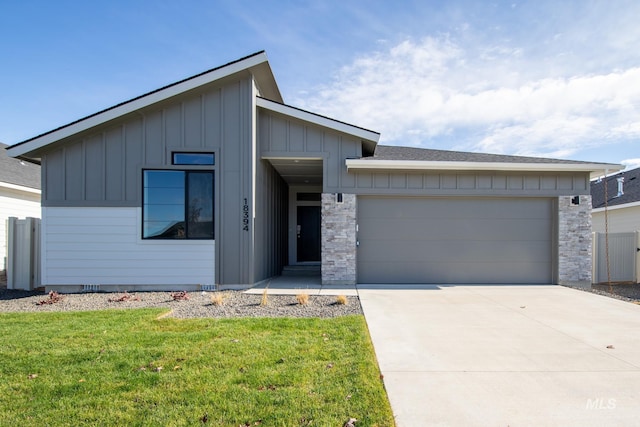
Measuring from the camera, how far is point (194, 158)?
8.45 m

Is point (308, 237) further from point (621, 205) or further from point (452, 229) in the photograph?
point (621, 205)

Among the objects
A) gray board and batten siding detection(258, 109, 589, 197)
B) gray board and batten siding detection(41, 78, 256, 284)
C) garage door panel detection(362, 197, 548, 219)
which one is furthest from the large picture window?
garage door panel detection(362, 197, 548, 219)

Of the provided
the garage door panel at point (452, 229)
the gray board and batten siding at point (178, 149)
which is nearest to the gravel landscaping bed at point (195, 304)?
the gray board and batten siding at point (178, 149)

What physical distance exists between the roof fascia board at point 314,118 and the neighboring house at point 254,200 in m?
0.03

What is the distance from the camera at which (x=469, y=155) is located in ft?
32.3

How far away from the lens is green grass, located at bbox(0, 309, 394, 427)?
8.82ft

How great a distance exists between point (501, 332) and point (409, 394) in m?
2.65

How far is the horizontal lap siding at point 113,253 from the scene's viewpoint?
326 inches

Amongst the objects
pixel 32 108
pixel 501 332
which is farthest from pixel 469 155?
pixel 32 108

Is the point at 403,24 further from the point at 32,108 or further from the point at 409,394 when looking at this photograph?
the point at 32,108

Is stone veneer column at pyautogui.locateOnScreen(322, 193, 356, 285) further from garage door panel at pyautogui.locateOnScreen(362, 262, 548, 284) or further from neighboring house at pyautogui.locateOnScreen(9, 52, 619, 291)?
garage door panel at pyautogui.locateOnScreen(362, 262, 548, 284)

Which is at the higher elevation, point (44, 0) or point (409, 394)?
point (44, 0)

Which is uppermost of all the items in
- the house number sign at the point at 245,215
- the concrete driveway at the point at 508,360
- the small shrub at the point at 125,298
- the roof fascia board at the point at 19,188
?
the roof fascia board at the point at 19,188

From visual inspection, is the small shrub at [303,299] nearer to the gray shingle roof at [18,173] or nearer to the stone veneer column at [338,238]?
the stone veneer column at [338,238]
